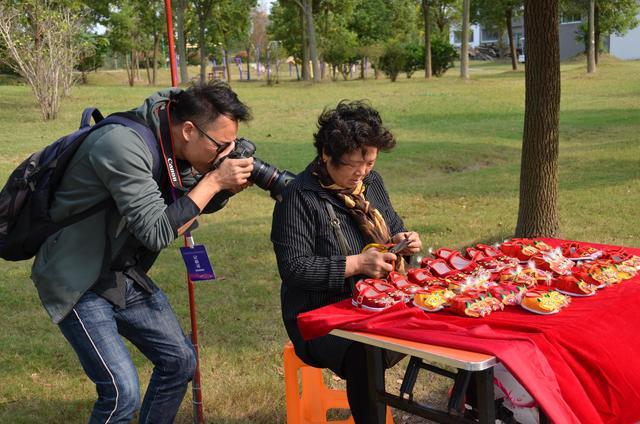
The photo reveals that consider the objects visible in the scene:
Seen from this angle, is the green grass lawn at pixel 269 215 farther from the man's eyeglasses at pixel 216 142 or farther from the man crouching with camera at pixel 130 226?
the man's eyeglasses at pixel 216 142

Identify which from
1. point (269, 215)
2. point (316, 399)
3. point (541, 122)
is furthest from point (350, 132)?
point (269, 215)

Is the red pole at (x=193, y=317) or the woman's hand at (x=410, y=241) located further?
the red pole at (x=193, y=317)

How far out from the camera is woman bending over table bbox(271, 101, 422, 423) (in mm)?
2984

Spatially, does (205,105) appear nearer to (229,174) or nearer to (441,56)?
(229,174)

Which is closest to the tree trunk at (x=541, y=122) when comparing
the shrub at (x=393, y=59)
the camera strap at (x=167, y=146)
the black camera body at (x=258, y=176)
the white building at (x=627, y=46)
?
the black camera body at (x=258, y=176)

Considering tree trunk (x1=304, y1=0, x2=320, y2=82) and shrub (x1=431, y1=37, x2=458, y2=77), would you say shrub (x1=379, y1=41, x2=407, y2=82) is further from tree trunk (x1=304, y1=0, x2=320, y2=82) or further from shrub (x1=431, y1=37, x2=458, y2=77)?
tree trunk (x1=304, y1=0, x2=320, y2=82)

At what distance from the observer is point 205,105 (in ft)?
9.29

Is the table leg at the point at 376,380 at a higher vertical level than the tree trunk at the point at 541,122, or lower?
lower

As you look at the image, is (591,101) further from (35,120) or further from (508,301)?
(508,301)

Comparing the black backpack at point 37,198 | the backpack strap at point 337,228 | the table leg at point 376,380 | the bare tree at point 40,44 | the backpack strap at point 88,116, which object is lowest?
the table leg at point 376,380

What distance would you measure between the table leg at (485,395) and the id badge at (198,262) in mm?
1213

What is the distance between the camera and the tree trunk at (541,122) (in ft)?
18.5

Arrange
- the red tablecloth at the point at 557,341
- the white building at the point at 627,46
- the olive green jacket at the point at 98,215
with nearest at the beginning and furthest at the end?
the red tablecloth at the point at 557,341 < the olive green jacket at the point at 98,215 < the white building at the point at 627,46

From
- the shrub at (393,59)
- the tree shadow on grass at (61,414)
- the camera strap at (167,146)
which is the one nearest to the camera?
the camera strap at (167,146)
